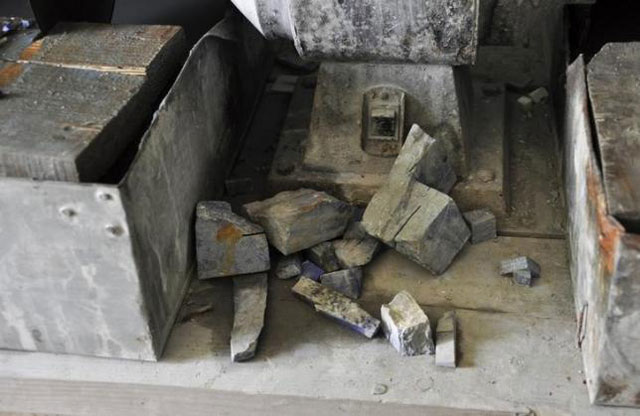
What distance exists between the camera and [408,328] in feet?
7.16

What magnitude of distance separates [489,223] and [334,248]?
481mm

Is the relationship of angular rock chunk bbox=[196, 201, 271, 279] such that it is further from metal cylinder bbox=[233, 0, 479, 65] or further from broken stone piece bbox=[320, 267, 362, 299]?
metal cylinder bbox=[233, 0, 479, 65]

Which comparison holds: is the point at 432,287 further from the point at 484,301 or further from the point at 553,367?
the point at 553,367

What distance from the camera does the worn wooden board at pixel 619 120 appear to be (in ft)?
6.33

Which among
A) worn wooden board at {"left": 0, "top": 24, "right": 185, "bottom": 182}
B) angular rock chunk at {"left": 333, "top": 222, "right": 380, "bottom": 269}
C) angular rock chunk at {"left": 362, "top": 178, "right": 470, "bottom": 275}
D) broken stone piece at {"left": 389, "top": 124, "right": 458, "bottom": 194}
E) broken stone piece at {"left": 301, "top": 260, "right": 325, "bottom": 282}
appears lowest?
broken stone piece at {"left": 301, "top": 260, "right": 325, "bottom": 282}

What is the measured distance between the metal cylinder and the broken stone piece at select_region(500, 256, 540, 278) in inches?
23.4

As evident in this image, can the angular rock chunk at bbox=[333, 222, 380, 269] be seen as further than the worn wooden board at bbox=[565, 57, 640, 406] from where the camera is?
Yes

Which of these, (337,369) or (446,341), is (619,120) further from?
(337,369)

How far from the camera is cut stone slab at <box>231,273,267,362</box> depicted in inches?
87.7

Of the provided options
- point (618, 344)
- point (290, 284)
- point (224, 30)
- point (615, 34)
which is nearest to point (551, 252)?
point (618, 344)

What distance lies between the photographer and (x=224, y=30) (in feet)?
9.13

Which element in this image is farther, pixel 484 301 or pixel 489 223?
pixel 489 223

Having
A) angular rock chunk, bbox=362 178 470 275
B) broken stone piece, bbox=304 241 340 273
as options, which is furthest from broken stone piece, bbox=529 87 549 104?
broken stone piece, bbox=304 241 340 273

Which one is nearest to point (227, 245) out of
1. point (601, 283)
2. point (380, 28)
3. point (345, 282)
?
point (345, 282)
